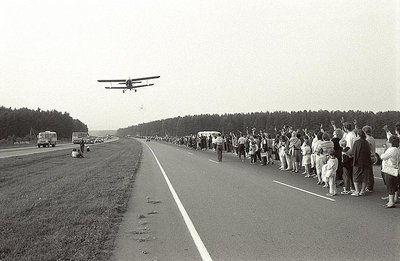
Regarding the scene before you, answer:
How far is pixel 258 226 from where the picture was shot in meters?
7.07

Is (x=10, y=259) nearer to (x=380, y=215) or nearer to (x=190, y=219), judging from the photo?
(x=190, y=219)

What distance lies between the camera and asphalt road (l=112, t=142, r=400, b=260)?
17.9ft

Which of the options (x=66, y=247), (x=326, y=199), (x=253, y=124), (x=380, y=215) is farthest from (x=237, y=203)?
(x=253, y=124)

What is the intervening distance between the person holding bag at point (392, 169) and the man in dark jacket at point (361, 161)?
131 cm

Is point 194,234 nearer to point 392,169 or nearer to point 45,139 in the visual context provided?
point 392,169

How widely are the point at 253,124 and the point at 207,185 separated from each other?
503 ft

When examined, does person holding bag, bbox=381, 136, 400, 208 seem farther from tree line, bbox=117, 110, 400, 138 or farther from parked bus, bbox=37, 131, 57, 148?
tree line, bbox=117, 110, 400, 138

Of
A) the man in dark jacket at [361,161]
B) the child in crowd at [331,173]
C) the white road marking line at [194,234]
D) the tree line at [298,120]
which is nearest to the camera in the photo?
the white road marking line at [194,234]

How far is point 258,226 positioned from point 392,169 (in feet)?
13.0

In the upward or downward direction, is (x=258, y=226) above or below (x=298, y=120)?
below

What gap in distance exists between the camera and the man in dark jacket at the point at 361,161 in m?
10.4

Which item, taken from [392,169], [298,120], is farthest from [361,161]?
[298,120]

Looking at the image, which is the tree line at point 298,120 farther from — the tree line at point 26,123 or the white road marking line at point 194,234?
the white road marking line at point 194,234

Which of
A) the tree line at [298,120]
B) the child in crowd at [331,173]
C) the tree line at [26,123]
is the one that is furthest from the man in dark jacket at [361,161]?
the tree line at [26,123]
